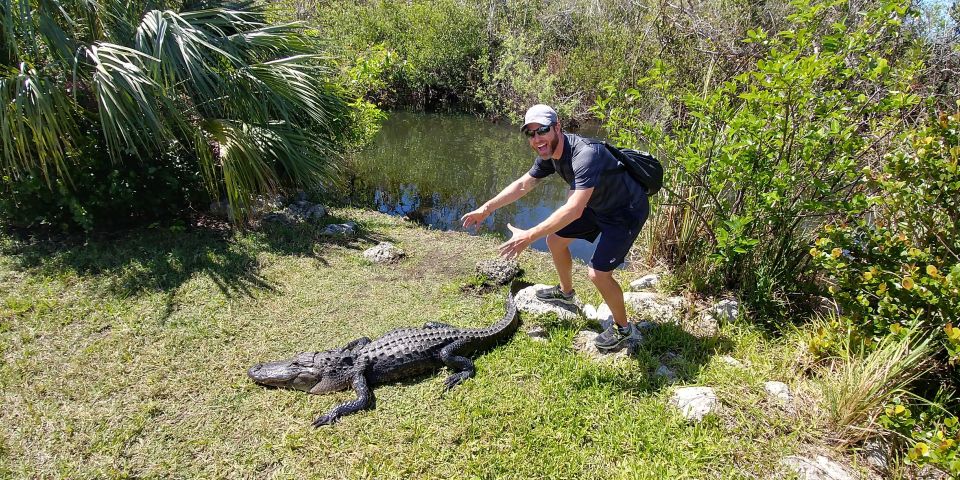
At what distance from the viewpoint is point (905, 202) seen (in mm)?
2799

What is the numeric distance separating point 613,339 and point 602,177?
120 cm

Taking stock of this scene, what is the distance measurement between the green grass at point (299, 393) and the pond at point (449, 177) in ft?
9.20

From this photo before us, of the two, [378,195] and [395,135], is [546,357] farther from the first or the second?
[395,135]

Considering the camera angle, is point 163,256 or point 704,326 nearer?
point 704,326

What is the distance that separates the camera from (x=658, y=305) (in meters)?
4.09

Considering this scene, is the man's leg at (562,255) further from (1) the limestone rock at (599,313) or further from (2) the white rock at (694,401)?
(2) the white rock at (694,401)

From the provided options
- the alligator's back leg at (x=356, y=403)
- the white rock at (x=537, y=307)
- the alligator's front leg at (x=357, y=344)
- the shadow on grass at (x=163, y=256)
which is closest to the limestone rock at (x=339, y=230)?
the shadow on grass at (x=163, y=256)

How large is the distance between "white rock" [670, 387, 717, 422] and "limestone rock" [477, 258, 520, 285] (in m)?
2.12

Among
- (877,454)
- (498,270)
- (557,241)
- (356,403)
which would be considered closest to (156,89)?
(356,403)

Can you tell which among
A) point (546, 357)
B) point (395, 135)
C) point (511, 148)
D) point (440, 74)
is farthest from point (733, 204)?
point (440, 74)

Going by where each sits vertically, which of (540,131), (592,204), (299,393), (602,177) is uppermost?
(540,131)

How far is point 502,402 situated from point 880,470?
201 centimetres

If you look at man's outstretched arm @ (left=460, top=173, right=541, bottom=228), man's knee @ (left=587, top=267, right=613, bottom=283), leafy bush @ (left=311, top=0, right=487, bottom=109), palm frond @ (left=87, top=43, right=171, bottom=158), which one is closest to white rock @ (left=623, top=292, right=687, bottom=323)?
man's knee @ (left=587, top=267, right=613, bottom=283)

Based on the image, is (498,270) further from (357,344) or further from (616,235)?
(616,235)
